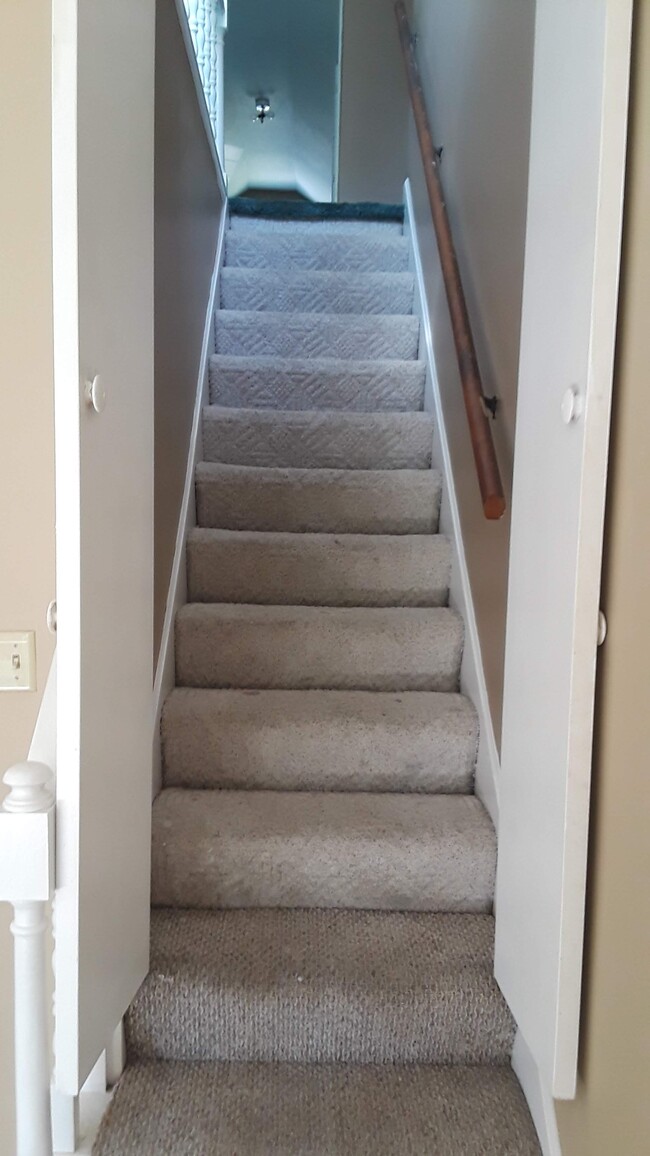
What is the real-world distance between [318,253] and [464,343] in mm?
1623

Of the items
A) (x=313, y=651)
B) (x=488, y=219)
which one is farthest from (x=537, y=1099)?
(x=488, y=219)

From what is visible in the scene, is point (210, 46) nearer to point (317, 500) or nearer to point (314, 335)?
point (314, 335)

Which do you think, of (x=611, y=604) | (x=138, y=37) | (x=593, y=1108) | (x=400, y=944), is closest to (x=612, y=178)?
(x=611, y=604)

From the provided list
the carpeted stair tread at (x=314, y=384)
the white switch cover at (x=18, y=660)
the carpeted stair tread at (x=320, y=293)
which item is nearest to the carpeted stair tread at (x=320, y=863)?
the white switch cover at (x=18, y=660)

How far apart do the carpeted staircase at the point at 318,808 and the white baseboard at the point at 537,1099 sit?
0.02 m

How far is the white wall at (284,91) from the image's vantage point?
4777mm

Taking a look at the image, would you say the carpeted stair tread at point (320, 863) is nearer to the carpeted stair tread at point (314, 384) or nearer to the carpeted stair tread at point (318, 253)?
the carpeted stair tread at point (314, 384)

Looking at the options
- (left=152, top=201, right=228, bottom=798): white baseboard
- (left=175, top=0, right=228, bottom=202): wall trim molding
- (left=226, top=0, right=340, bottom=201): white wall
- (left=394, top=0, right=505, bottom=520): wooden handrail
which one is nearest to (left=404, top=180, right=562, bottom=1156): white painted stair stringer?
(left=394, top=0, right=505, bottom=520): wooden handrail

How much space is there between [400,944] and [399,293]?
7.72 feet

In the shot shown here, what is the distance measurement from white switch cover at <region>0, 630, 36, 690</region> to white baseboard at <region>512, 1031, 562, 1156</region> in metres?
1.04

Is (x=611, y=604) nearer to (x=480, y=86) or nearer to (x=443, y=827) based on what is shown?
(x=443, y=827)

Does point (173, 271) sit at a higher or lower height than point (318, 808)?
higher

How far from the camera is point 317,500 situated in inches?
89.6

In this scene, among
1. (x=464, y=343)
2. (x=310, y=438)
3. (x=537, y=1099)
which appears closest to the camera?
(x=537, y=1099)
